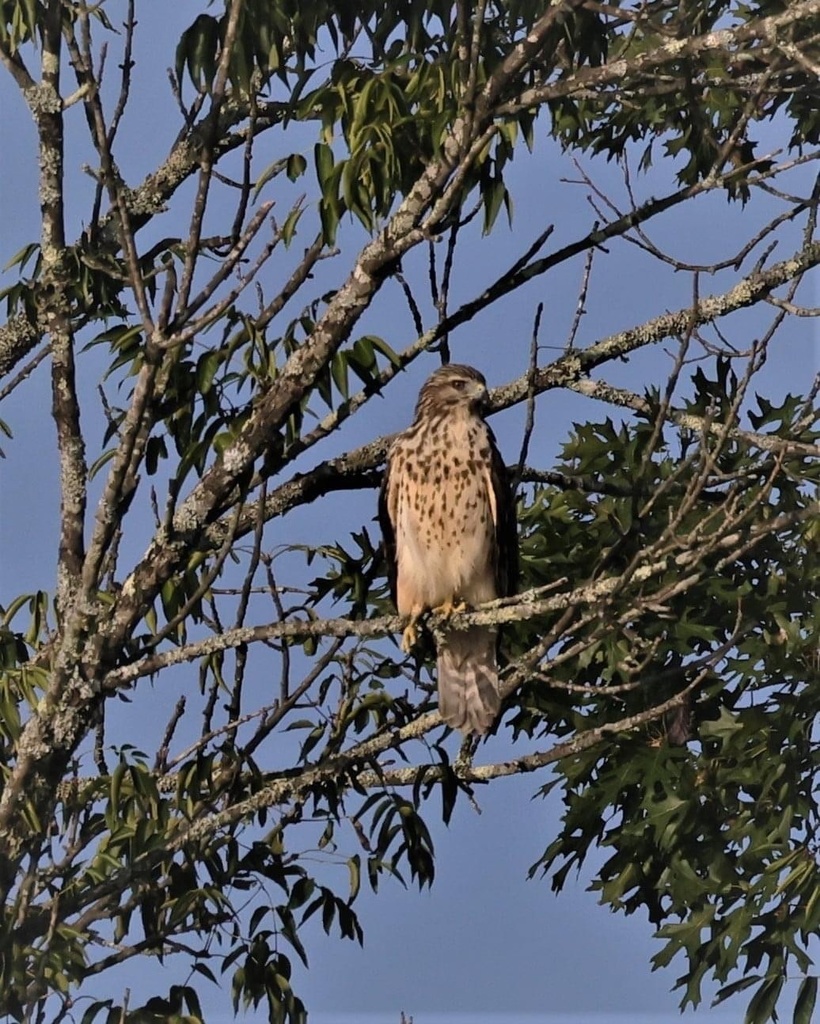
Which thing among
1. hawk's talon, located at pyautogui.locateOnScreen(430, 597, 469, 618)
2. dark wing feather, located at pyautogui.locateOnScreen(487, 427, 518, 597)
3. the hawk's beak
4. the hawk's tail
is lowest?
the hawk's tail

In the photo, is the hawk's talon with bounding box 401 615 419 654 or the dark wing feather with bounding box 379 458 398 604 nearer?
the hawk's talon with bounding box 401 615 419 654

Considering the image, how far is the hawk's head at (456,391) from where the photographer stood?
4.60 m

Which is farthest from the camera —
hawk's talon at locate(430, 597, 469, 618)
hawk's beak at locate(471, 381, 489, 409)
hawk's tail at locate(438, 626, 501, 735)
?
hawk's beak at locate(471, 381, 489, 409)

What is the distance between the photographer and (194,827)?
3.38 metres

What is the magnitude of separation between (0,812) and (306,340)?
4.21ft

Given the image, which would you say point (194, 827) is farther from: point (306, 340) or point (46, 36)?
point (46, 36)

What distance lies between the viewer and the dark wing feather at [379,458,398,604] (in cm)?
458

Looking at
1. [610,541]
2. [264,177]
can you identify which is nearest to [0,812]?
[264,177]

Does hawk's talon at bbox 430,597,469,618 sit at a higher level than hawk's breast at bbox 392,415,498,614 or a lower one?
lower

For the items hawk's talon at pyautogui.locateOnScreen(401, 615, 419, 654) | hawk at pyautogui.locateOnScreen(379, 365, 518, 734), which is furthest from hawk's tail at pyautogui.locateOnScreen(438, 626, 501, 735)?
hawk's talon at pyautogui.locateOnScreen(401, 615, 419, 654)

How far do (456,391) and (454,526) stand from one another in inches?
16.8

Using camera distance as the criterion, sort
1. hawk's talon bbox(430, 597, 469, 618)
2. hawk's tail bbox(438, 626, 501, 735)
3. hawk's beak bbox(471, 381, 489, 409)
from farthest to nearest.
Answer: hawk's beak bbox(471, 381, 489, 409) → hawk's talon bbox(430, 597, 469, 618) → hawk's tail bbox(438, 626, 501, 735)

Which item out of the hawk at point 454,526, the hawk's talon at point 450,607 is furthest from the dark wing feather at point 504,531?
the hawk's talon at point 450,607

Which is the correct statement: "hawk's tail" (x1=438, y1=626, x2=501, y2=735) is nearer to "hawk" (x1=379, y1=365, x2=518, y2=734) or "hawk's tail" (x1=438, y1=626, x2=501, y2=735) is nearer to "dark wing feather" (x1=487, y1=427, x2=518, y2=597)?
"hawk" (x1=379, y1=365, x2=518, y2=734)
